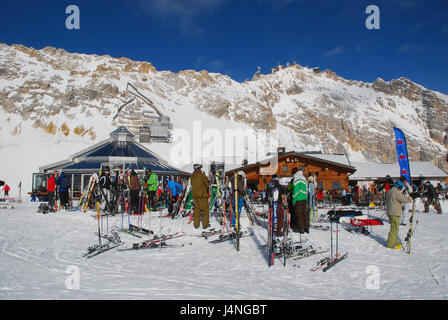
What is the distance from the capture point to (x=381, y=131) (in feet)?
352

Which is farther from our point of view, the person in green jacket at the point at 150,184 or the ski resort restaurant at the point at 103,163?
the ski resort restaurant at the point at 103,163

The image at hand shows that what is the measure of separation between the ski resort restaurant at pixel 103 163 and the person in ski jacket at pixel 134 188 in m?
9.82

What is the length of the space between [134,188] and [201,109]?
76.3 m

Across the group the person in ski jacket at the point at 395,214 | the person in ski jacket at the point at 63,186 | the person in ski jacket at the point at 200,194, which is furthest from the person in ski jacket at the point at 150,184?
the person in ski jacket at the point at 395,214

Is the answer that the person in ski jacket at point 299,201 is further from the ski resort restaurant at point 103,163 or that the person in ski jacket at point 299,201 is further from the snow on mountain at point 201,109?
the snow on mountain at point 201,109

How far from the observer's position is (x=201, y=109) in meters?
86.8

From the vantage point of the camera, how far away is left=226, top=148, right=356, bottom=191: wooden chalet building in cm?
2961

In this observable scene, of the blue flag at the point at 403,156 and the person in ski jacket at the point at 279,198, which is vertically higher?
the blue flag at the point at 403,156

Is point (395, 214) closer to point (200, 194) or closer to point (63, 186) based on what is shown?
point (200, 194)

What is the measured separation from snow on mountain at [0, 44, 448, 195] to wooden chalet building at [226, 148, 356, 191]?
1095 centimetres

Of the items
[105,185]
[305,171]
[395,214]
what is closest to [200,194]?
[395,214]

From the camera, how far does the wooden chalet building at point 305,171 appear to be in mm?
29609

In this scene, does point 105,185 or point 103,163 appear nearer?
point 105,185
